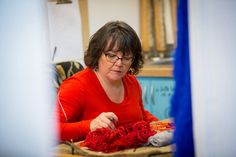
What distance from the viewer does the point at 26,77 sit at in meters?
0.80

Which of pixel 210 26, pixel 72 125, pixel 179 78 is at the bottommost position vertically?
pixel 72 125

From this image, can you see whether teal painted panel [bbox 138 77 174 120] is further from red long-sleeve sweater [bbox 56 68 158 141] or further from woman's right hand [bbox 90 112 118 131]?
woman's right hand [bbox 90 112 118 131]

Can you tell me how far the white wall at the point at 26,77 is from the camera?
78cm

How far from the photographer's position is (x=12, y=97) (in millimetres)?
825

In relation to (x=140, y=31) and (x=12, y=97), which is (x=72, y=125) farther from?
(x=140, y=31)

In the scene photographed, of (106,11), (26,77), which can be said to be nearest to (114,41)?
(26,77)

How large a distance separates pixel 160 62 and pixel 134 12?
0.46 m

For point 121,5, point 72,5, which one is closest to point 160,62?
point 121,5

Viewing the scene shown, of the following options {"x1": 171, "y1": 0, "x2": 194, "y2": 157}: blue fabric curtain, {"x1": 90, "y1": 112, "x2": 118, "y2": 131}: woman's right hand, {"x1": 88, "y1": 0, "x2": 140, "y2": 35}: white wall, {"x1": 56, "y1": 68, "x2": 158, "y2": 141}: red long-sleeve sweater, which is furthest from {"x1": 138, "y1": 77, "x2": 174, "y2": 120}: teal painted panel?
{"x1": 171, "y1": 0, "x2": 194, "y2": 157}: blue fabric curtain

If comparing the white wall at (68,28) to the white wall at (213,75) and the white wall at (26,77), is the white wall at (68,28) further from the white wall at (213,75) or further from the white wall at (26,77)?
the white wall at (213,75)

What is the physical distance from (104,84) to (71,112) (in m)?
0.21

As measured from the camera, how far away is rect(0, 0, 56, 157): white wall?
0.78 metres

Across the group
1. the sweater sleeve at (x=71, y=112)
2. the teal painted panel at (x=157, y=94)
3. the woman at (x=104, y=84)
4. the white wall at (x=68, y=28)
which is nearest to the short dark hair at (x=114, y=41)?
the woman at (x=104, y=84)

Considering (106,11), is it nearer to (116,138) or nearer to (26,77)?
(116,138)
